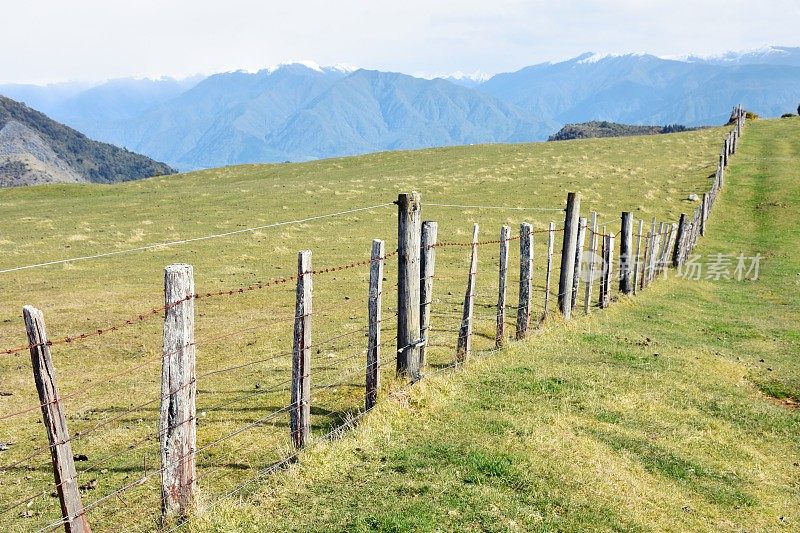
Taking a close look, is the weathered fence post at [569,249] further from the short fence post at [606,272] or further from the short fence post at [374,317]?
the short fence post at [374,317]

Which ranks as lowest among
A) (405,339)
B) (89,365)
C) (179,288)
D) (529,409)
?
(89,365)

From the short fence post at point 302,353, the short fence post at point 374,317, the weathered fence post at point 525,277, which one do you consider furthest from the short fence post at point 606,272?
the short fence post at point 302,353

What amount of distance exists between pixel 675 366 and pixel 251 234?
2874 centimetres

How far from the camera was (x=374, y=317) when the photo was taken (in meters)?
9.61

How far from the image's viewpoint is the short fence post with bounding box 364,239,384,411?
31.0 ft

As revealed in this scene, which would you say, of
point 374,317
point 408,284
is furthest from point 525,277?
point 374,317

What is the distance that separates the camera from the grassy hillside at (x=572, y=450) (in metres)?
7.28

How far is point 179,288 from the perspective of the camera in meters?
6.46

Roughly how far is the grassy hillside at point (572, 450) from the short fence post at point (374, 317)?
1.37ft

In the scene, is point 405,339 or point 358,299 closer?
point 405,339

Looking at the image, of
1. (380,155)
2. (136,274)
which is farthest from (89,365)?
(380,155)

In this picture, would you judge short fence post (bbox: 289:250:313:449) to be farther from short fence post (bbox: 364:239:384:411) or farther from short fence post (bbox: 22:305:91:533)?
short fence post (bbox: 22:305:91:533)

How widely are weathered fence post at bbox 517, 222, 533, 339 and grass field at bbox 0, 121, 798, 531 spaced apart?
0.65m

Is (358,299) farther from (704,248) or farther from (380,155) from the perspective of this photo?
(380,155)
